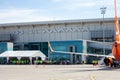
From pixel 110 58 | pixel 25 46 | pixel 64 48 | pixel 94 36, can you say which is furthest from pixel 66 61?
pixel 110 58

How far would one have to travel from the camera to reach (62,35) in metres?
120

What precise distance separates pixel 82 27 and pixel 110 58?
1835 inches

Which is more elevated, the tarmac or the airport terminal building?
the airport terminal building

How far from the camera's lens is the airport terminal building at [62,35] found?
4309 inches

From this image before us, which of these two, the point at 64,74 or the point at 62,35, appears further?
the point at 62,35

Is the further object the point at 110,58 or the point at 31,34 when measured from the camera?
the point at 31,34

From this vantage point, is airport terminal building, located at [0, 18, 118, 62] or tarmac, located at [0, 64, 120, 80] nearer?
tarmac, located at [0, 64, 120, 80]

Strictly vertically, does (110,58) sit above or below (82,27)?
below

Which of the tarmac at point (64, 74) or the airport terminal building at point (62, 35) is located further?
the airport terminal building at point (62, 35)

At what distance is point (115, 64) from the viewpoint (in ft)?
227

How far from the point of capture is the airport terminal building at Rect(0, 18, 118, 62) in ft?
359

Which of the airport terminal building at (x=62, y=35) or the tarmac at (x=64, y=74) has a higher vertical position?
the airport terminal building at (x=62, y=35)

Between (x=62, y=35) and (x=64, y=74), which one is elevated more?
(x=62, y=35)

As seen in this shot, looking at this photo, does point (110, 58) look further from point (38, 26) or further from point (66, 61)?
point (38, 26)
